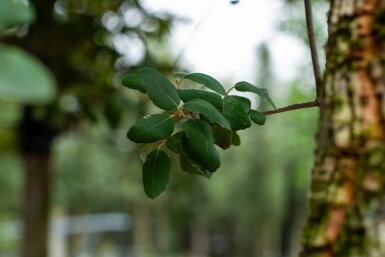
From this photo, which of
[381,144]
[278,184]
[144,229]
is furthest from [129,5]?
[144,229]

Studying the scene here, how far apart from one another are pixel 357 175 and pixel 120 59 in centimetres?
230

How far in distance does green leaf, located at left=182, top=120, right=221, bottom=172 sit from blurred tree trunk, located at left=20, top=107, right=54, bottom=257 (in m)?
2.97

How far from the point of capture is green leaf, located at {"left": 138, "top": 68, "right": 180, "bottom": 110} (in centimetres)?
79

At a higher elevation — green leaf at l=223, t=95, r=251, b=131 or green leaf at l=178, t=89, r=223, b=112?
green leaf at l=178, t=89, r=223, b=112

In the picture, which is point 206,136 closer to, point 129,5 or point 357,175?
point 357,175

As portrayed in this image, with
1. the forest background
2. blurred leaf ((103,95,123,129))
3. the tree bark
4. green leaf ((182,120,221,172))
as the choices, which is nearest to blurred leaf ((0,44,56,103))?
the forest background

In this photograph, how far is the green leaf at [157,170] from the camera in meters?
0.83

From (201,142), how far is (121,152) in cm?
576

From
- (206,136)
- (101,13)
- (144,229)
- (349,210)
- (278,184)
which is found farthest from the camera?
(144,229)

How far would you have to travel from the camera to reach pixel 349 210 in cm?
52

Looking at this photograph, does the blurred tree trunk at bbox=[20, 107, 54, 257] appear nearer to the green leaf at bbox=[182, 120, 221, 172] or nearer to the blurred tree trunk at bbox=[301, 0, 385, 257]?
the green leaf at bbox=[182, 120, 221, 172]

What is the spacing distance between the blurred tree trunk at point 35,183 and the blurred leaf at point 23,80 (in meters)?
3.34

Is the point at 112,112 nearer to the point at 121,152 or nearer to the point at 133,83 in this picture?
the point at 133,83

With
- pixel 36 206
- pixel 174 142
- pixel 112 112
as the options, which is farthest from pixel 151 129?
pixel 36 206
